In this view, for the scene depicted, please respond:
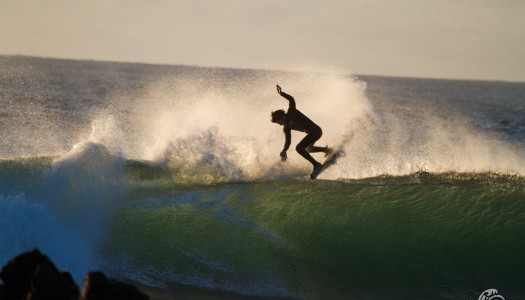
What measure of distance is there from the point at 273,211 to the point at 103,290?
25.0ft

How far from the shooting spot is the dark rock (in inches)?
203

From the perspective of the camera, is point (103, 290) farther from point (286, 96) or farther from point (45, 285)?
point (286, 96)

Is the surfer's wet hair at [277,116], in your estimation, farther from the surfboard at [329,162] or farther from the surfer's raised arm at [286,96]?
the surfboard at [329,162]

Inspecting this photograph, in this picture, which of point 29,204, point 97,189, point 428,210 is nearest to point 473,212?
point 428,210

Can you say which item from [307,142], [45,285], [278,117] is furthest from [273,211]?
[45,285]

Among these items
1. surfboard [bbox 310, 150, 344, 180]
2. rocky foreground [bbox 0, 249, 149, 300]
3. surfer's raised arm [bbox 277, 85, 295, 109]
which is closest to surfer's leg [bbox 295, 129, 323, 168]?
surfboard [bbox 310, 150, 344, 180]

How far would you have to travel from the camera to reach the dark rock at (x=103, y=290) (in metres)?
5.17

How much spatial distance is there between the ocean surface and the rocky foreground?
4.13 meters

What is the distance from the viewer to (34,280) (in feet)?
16.9

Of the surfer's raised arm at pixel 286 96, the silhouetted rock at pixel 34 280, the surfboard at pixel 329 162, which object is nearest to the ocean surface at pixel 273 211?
the surfboard at pixel 329 162

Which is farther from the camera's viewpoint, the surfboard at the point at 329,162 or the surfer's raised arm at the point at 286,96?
the surfboard at the point at 329,162

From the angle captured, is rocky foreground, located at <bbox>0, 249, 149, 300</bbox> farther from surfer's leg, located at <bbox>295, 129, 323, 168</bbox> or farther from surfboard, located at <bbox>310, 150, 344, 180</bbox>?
surfboard, located at <bbox>310, 150, 344, 180</bbox>

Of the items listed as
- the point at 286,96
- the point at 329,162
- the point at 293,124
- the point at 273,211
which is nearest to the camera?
the point at 286,96

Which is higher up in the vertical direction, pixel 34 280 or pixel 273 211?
pixel 273 211
